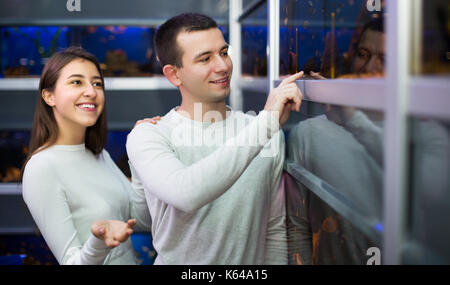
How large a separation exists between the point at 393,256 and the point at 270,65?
0.97 meters

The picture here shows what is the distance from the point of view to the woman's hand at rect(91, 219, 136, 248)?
1.00 m

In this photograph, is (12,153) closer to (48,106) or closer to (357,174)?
(48,106)

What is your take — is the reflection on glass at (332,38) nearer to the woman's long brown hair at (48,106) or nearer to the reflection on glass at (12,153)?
the woman's long brown hair at (48,106)

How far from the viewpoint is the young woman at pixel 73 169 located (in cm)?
124

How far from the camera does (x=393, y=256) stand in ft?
2.20

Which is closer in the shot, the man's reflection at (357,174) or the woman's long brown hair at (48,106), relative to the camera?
the man's reflection at (357,174)

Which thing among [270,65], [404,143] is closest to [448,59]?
[404,143]

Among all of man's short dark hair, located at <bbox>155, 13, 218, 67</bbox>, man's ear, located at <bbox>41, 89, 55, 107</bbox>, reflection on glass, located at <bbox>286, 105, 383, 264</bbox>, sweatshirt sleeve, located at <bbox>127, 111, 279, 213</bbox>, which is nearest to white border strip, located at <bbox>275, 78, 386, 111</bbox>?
reflection on glass, located at <bbox>286, 105, 383, 264</bbox>

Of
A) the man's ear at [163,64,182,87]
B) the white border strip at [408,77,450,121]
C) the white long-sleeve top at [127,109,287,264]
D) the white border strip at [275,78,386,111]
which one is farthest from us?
the man's ear at [163,64,182,87]

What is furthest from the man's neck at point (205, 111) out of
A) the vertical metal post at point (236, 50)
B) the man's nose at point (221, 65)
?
the vertical metal post at point (236, 50)

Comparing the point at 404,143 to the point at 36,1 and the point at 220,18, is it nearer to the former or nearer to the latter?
the point at 220,18

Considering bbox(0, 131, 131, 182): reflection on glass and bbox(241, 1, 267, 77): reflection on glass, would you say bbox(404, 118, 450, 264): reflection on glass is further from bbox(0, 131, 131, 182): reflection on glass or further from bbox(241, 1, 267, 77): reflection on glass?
bbox(0, 131, 131, 182): reflection on glass

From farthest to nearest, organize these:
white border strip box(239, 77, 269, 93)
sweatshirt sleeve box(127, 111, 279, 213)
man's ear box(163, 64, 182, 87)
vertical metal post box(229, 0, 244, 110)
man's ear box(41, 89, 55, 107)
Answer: vertical metal post box(229, 0, 244, 110)
white border strip box(239, 77, 269, 93)
man's ear box(41, 89, 55, 107)
man's ear box(163, 64, 182, 87)
sweatshirt sleeve box(127, 111, 279, 213)

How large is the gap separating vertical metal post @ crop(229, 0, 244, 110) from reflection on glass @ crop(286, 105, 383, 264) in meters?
1.34
